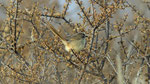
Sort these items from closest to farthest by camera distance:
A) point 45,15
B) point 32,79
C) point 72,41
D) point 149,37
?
point 32,79 → point 72,41 → point 45,15 → point 149,37

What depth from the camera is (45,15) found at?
4723 millimetres

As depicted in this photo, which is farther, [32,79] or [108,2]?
[108,2]

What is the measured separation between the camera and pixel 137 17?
15.8 feet

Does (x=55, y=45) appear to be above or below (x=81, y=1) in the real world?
below

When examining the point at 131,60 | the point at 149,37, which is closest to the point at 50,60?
the point at 131,60

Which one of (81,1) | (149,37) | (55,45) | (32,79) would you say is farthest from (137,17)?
(32,79)

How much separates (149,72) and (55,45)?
2.24 metres

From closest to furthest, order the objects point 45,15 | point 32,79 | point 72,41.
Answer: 1. point 32,79
2. point 72,41
3. point 45,15

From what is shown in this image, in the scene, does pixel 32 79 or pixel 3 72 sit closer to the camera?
pixel 32 79

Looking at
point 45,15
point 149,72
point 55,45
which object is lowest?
point 149,72

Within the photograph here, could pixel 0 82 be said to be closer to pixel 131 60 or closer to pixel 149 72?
pixel 131 60

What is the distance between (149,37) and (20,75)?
2687 mm

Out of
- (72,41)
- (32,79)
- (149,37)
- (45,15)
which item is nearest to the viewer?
(32,79)

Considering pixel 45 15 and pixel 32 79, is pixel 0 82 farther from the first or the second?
pixel 45 15
